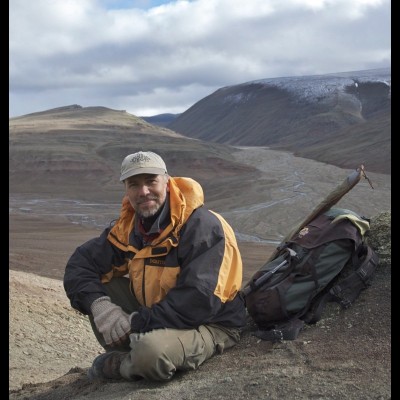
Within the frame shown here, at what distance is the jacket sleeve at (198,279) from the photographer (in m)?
3.47

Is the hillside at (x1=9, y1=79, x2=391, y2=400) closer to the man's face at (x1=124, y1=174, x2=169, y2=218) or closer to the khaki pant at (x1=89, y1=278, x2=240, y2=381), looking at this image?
the khaki pant at (x1=89, y1=278, x2=240, y2=381)

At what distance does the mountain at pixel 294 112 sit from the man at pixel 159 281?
43694 millimetres

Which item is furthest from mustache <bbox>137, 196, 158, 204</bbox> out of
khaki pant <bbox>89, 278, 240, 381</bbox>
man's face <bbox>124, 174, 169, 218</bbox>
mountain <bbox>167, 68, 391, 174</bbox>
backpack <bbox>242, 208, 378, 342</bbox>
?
mountain <bbox>167, 68, 391, 174</bbox>

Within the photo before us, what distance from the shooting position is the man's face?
3.70 metres

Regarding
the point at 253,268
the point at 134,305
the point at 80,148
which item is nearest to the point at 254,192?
the point at 253,268

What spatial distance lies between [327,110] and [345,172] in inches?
1745

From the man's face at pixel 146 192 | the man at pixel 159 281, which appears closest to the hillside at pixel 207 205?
the man at pixel 159 281

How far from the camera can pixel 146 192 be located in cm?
369

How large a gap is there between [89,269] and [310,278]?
4.62ft

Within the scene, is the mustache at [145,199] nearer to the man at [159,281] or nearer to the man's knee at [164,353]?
the man at [159,281]

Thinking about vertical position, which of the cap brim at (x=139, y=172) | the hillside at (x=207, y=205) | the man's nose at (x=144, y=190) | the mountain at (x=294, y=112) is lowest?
the hillside at (x=207, y=205)

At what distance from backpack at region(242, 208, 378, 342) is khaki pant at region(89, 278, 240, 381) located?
327 millimetres

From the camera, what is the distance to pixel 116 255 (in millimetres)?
4012
